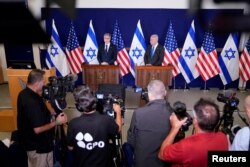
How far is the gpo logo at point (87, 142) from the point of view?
7.72 feet

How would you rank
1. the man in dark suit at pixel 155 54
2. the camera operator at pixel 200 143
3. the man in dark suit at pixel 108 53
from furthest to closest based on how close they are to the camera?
the man in dark suit at pixel 108 53
the man in dark suit at pixel 155 54
the camera operator at pixel 200 143

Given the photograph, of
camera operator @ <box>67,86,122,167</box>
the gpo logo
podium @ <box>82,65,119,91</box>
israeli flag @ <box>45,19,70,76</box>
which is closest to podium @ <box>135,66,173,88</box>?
podium @ <box>82,65,119,91</box>

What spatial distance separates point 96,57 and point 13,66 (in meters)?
2.56

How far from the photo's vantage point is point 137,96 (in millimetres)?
6570

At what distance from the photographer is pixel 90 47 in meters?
6.64

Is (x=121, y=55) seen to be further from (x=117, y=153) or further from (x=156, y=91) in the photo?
(x=156, y=91)

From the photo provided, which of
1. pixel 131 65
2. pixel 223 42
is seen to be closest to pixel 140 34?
pixel 131 65

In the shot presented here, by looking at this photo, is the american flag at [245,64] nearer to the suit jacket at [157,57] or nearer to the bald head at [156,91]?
the suit jacket at [157,57]

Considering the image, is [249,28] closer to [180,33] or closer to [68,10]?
[68,10]

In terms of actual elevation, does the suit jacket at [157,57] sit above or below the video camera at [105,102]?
above

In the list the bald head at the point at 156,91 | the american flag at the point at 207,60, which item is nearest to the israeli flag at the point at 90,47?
the american flag at the point at 207,60

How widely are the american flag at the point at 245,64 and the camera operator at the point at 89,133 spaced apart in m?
5.02

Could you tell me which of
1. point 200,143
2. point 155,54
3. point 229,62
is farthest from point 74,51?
point 200,143

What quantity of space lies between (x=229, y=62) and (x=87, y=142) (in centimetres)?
511
